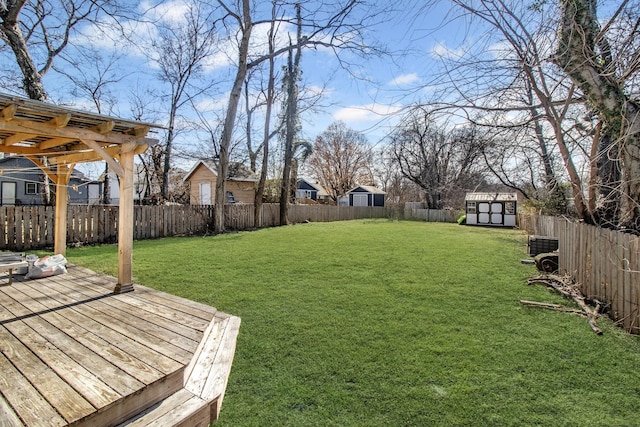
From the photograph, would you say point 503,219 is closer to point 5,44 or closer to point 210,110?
point 210,110

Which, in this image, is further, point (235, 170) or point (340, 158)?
point (340, 158)

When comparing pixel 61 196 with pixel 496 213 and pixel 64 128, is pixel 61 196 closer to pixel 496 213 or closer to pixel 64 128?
pixel 64 128

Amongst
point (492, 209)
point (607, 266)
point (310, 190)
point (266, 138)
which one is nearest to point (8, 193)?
point (266, 138)

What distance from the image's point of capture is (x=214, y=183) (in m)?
19.2

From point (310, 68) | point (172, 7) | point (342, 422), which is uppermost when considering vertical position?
point (310, 68)

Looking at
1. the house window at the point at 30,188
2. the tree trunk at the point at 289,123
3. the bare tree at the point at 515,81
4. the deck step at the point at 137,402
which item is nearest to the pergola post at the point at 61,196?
the deck step at the point at 137,402

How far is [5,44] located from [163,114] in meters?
8.04

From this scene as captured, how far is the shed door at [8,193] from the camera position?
19547 mm

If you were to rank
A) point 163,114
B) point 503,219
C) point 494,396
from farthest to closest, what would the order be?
point 503,219 < point 163,114 < point 494,396

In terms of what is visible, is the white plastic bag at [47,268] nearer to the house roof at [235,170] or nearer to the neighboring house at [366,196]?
the house roof at [235,170]

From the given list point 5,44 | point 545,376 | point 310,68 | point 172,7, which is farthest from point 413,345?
point 310,68

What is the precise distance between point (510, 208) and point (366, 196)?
11649 millimetres

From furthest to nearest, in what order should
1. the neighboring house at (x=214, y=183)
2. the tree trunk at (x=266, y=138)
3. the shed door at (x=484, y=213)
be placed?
1. the shed door at (x=484, y=213)
2. the neighboring house at (x=214, y=183)
3. the tree trunk at (x=266, y=138)

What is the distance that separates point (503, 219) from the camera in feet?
64.8
